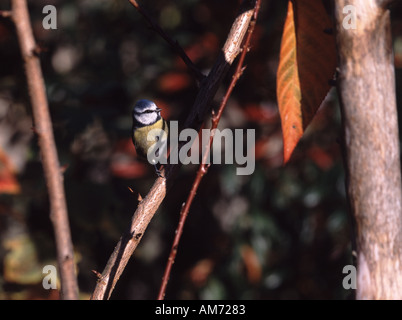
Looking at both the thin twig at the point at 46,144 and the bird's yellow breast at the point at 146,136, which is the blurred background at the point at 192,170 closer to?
the bird's yellow breast at the point at 146,136

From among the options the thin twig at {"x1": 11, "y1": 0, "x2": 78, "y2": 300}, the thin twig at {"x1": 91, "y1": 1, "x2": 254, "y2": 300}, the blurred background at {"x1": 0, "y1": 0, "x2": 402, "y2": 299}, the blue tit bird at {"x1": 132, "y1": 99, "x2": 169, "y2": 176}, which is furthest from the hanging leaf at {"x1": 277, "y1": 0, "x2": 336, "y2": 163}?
the blurred background at {"x1": 0, "y1": 0, "x2": 402, "y2": 299}

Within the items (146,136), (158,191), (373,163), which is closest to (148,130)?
(146,136)

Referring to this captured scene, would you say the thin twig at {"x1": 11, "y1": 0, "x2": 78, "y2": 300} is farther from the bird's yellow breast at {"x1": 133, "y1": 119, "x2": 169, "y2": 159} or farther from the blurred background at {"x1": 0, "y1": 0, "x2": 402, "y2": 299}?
the blurred background at {"x1": 0, "y1": 0, "x2": 402, "y2": 299}

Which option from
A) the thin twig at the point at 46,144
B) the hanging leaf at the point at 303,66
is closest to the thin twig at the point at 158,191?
the hanging leaf at the point at 303,66

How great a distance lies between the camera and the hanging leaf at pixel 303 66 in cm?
69

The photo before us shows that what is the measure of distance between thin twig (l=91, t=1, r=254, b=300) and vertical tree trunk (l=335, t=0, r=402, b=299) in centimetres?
21

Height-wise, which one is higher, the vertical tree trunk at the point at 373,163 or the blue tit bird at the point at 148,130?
the blue tit bird at the point at 148,130

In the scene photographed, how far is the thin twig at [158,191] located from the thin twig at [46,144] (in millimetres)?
201

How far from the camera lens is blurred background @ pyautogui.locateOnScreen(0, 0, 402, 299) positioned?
178 cm

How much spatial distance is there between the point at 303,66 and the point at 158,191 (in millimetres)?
289

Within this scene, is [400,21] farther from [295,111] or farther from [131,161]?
[295,111]

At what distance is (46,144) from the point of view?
0.46m

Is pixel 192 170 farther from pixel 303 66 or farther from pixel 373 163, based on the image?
pixel 373 163
